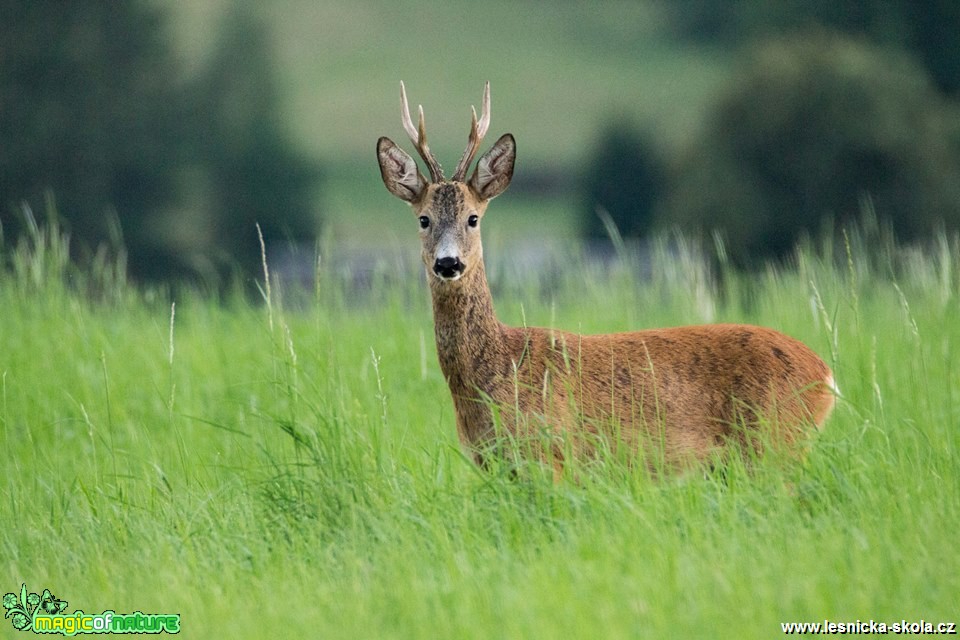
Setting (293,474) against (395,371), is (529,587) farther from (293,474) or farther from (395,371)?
(395,371)

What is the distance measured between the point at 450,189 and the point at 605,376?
39.2 inches

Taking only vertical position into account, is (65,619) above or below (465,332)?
below

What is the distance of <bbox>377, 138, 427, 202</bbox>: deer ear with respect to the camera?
5695mm

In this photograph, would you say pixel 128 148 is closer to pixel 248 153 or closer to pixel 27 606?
pixel 248 153

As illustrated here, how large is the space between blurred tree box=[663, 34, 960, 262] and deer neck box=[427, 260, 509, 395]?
18.5 metres

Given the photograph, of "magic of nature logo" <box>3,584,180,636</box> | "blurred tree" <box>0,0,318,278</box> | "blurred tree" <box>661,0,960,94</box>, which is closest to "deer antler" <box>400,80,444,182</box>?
"magic of nature logo" <box>3,584,180,636</box>

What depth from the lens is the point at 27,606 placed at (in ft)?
14.6

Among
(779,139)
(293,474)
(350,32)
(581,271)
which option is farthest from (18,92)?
(350,32)

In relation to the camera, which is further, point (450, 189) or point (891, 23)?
point (891, 23)

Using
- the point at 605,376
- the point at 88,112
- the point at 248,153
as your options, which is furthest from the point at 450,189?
the point at 248,153

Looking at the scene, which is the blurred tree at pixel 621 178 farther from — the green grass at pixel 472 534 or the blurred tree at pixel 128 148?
the green grass at pixel 472 534

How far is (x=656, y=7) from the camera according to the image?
54.5m

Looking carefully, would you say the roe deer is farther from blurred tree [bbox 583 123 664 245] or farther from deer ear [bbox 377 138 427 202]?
blurred tree [bbox 583 123 664 245]

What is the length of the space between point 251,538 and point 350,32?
49178mm
